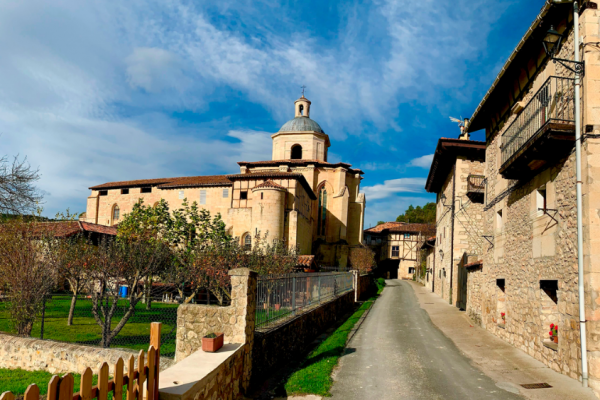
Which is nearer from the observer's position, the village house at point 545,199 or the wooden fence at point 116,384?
the wooden fence at point 116,384

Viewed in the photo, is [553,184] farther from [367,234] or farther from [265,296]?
[367,234]

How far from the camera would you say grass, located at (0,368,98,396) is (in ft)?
25.8

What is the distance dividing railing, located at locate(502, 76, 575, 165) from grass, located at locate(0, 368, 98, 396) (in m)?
11.0

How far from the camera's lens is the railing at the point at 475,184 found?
73.7 feet

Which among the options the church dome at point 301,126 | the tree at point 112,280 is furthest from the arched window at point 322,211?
the tree at point 112,280

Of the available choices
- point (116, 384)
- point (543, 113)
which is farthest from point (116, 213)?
point (116, 384)

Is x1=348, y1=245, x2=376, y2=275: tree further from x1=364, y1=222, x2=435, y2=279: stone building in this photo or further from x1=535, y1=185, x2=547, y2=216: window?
x1=535, y1=185, x2=547, y2=216: window

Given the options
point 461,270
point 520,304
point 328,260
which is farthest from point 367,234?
point 520,304

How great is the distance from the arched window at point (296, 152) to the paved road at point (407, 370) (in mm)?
43021

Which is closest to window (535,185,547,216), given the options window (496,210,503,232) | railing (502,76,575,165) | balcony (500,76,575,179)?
balcony (500,76,575,179)

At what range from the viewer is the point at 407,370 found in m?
9.48

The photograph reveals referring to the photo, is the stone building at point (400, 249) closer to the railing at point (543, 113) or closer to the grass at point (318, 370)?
the railing at point (543, 113)

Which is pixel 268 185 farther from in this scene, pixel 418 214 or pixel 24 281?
pixel 418 214

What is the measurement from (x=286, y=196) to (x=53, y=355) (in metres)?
33.3
